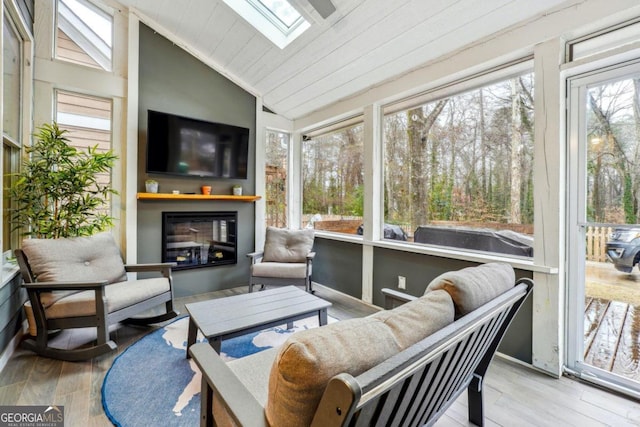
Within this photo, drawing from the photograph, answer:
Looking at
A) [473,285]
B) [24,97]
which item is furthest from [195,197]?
[473,285]

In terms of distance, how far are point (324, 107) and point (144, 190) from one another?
2467mm

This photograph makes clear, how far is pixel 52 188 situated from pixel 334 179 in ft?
9.85

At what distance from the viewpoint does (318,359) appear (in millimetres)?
699

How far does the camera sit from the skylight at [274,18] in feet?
9.70

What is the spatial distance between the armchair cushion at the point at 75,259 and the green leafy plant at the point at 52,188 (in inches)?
12.0

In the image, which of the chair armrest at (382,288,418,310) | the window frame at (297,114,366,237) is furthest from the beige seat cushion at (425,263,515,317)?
the window frame at (297,114,366,237)

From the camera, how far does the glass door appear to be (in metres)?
1.86

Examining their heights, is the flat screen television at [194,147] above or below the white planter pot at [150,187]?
above

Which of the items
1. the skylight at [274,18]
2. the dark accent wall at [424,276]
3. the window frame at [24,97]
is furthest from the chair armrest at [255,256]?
the skylight at [274,18]

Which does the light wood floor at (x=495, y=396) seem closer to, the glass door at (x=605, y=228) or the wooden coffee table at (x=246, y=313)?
the glass door at (x=605, y=228)

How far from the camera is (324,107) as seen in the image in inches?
159

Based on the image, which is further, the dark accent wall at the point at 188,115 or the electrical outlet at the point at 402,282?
the dark accent wall at the point at 188,115

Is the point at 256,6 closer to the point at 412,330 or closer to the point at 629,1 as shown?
the point at 629,1

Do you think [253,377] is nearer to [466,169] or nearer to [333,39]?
[466,169]
